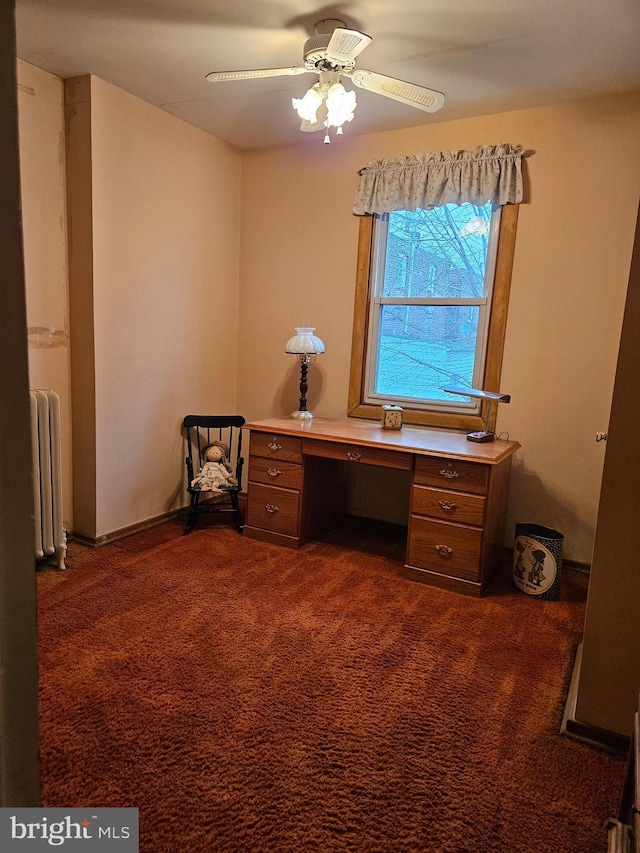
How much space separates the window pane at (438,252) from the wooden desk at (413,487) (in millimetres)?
891

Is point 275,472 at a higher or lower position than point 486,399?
lower

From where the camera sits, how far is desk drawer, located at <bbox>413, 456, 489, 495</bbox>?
8.38 ft

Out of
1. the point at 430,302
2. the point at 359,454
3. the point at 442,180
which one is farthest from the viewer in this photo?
the point at 430,302

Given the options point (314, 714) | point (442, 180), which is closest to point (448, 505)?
point (314, 714)

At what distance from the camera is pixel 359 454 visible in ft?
9.39

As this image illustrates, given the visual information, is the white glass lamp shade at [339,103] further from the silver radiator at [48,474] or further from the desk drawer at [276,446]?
the silver radiator at [48,474]

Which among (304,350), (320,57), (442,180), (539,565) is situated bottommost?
(539,565)

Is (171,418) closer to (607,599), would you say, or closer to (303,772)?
(303,772)

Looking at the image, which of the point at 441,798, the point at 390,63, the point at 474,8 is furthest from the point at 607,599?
the point at 390,63

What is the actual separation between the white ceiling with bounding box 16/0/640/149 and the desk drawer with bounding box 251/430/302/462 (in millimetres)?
1864

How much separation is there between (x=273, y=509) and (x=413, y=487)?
90cm

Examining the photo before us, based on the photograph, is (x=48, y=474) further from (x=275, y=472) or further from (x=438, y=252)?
(x=438, y=252)

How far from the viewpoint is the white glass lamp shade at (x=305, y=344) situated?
3.33m

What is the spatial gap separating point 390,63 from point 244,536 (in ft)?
8.69
